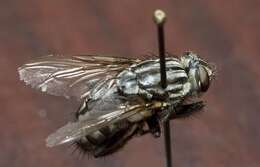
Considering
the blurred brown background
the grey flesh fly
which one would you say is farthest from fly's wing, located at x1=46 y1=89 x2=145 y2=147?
the blurred brown background

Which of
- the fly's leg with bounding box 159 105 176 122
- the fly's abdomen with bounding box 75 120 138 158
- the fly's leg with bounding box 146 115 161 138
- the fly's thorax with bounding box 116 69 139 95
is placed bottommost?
the fly's abdomen with bounding box 75 120 138 158

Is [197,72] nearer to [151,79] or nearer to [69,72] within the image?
[151,79]

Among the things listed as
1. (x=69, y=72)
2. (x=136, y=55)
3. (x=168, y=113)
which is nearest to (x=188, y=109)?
(x=168, y=113)

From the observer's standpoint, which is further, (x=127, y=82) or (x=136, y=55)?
(x=136, y=55)

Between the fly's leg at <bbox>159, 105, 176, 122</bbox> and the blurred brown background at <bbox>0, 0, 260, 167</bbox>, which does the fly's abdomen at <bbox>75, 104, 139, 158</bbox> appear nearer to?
the fly's leg at <bbox>159, 105, 176, 122</bbox>

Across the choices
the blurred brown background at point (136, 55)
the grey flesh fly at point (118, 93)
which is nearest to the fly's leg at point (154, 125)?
the grey flesh fly at point (118, 93)

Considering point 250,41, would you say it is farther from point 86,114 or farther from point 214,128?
point 86,114
